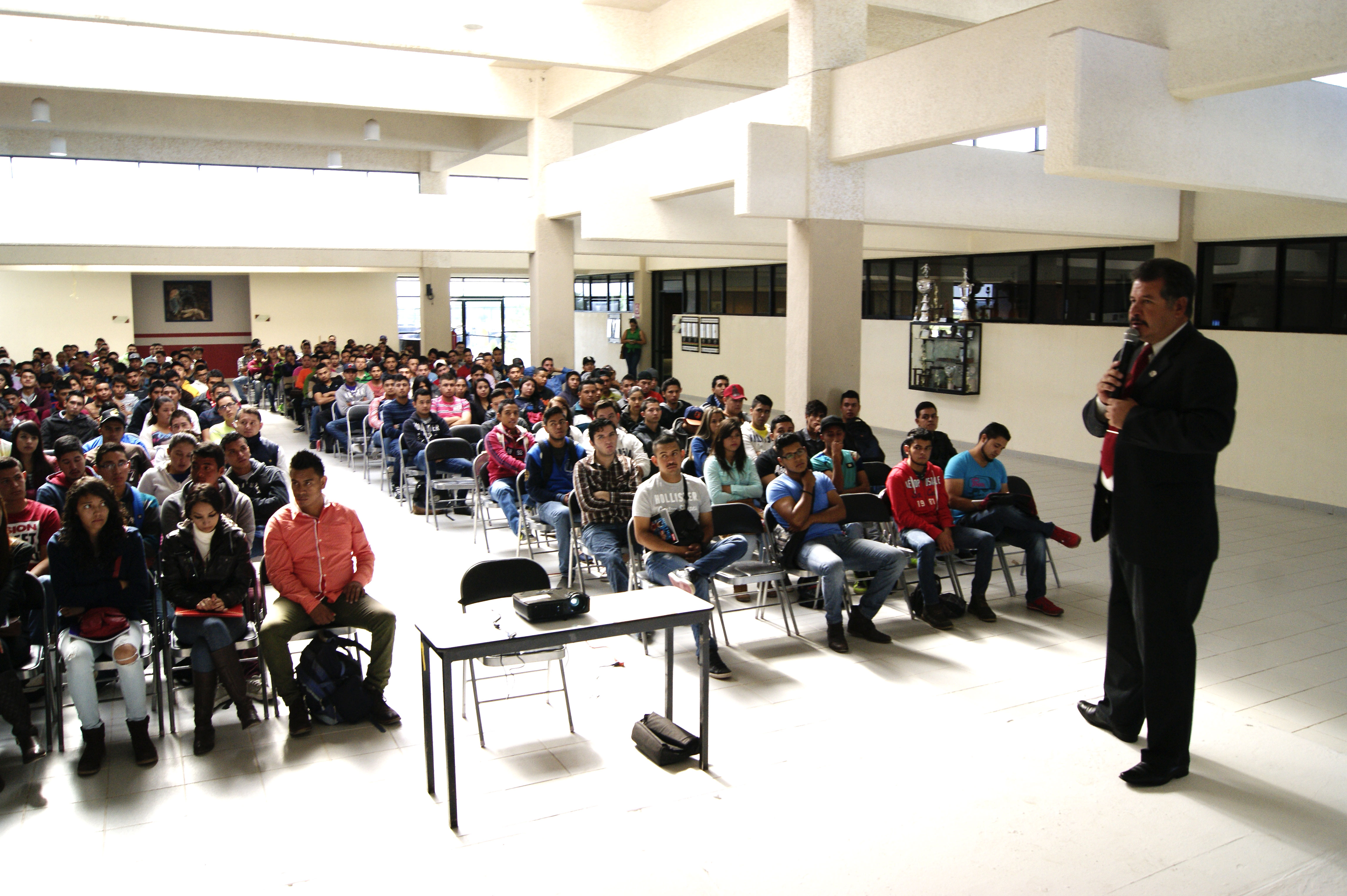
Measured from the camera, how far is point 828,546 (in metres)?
6.24

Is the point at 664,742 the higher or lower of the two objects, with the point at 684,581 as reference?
lower

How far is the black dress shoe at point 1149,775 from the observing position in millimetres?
4195

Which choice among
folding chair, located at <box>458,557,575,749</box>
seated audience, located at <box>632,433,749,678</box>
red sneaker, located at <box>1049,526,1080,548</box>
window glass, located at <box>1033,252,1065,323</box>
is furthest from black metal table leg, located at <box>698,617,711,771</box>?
window glass, located at <box>1033,252,1065,323</box>

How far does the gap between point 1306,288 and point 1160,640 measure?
796 centimetres

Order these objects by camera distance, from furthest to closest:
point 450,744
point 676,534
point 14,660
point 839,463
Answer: point 839,463
point 676,534
point 14,660
point 450,744

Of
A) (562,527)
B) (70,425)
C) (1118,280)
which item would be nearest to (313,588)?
(562,527)

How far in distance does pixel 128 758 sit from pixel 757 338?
1587 centimetres

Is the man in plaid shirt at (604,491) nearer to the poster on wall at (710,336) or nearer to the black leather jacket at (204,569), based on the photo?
the black leather jacket at (204,569)

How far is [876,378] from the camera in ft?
52.2

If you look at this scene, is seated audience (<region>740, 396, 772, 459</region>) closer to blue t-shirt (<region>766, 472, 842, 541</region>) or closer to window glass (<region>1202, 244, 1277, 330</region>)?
blue t-shirt (<region>766, 472, 842, 541</region>)

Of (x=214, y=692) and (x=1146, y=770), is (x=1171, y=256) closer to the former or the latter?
(x=1146, y=770)

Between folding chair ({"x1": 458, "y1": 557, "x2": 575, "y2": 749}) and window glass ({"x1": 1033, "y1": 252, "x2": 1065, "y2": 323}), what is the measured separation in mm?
10026

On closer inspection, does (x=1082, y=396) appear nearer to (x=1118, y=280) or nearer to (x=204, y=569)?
(x=1118, y=280)

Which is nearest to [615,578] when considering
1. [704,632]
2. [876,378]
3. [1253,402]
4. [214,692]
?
[704,632]
